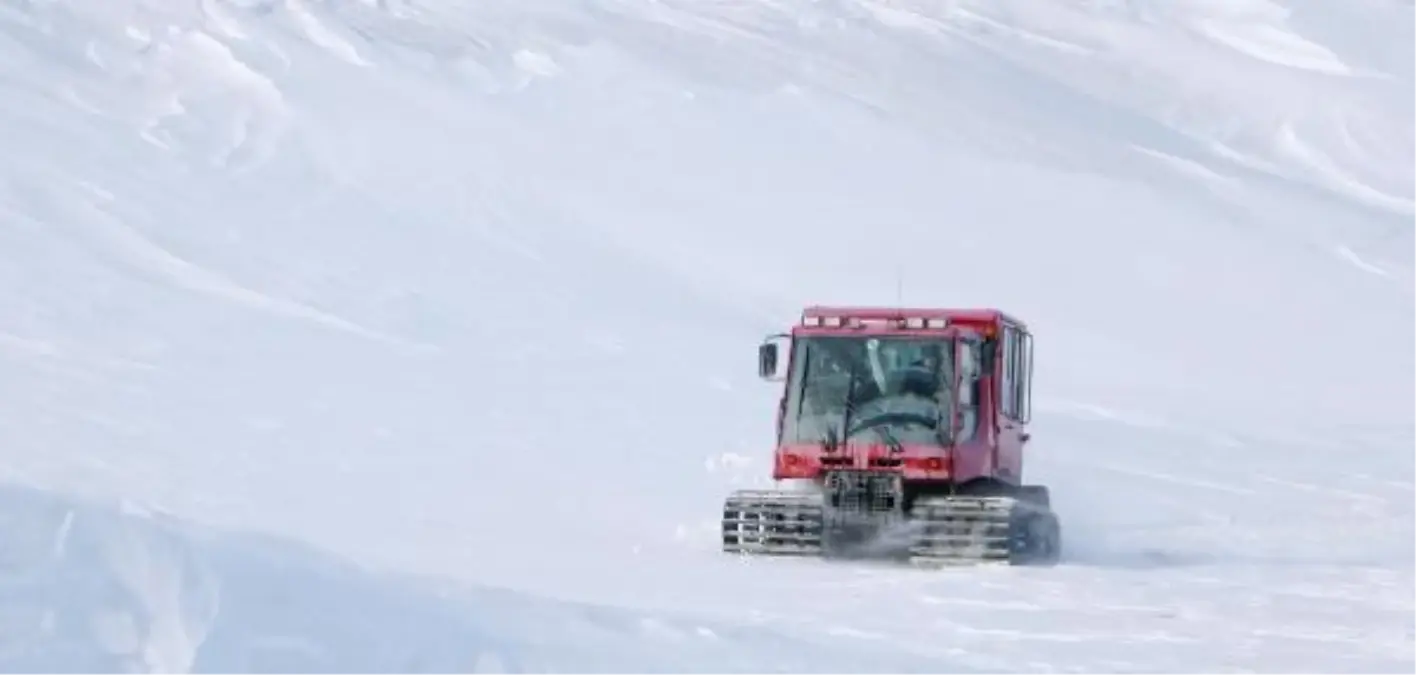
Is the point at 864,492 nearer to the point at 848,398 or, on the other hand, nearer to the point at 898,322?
the point at 848,398

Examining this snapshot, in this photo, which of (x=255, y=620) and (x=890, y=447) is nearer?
(x=255, y=620)

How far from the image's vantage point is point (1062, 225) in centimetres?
3959

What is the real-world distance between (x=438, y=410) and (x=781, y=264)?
10.7 m

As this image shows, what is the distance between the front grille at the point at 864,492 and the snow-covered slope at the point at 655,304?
1030mm

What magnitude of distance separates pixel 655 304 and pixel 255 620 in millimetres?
24565

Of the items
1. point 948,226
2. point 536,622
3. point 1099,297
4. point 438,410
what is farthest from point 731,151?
point 536,622

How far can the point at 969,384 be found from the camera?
18703mm

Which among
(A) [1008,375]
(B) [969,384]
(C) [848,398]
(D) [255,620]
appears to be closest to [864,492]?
(C) [848,398]

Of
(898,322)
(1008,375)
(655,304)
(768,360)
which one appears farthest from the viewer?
(655,304)

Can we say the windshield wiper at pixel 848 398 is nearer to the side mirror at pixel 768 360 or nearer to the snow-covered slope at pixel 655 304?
the side mirror at pixel 768 360

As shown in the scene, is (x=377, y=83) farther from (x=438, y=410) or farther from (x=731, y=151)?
(x=438, y=410)

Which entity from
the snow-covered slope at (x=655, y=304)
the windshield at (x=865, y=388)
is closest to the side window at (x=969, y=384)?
the windshield at (x=865, y=388)

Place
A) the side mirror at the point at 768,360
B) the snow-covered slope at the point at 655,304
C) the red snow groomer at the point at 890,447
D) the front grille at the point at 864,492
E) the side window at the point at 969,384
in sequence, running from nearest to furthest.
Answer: the snow-covered slope at the point at 655,304 < the side mirror at the point at 768,360 < the red snow groomer at the point at 890,447 < the front grille at the point at 864,492 < the side window at the point at 969,384

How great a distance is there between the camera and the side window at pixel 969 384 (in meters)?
18.5
